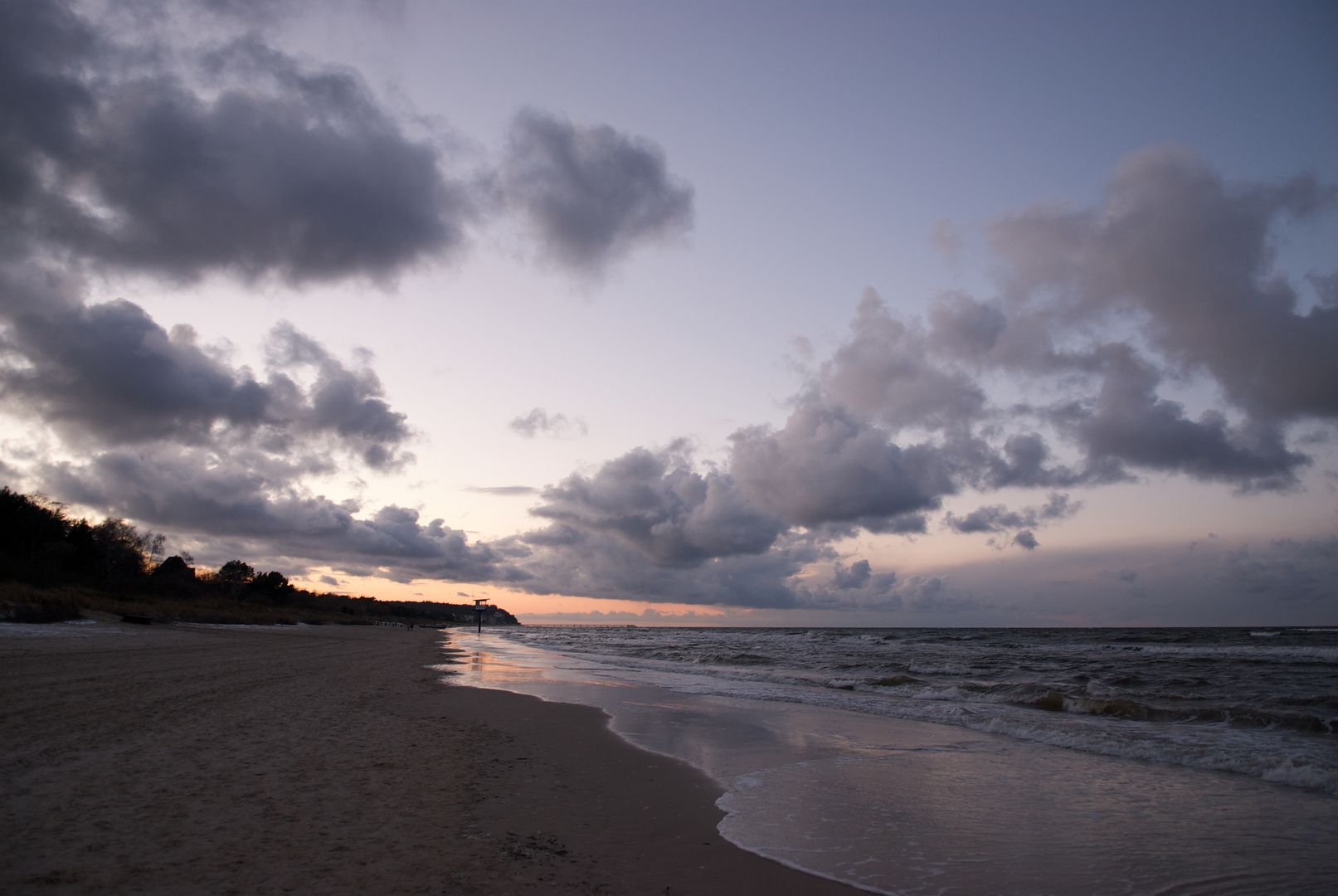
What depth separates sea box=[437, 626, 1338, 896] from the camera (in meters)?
5.82

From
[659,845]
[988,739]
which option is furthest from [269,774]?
[988,739]

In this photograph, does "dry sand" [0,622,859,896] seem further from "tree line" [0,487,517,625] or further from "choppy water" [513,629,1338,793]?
"tree line" [0,487,517,625]

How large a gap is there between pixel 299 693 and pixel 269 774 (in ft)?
25.7

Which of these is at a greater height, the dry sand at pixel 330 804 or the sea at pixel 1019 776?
the dry sand at pixel 330 804

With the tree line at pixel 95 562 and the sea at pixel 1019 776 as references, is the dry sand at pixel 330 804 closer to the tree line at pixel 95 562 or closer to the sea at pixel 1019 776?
the sea at pixel 1019 776

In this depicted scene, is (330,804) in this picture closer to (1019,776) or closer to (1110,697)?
(1019,776)

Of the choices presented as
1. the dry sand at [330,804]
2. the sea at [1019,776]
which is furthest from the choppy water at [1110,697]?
the dry sand at [330,804]

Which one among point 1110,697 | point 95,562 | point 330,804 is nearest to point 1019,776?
point 330,804

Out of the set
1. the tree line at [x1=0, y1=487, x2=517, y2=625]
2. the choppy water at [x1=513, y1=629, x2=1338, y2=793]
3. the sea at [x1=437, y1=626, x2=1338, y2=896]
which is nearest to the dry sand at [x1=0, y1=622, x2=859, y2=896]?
the sea at [x1=437, y1=626, x2=1338, y2=896]

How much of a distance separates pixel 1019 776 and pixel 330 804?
9.24 meters

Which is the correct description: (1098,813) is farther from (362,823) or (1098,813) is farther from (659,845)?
(362,823)

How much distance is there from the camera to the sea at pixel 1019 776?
19.1ft

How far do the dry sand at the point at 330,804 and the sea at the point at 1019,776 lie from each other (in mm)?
1070

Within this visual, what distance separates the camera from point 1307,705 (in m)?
16.5
